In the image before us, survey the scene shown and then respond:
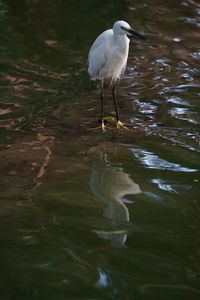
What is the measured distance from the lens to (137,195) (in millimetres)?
4070

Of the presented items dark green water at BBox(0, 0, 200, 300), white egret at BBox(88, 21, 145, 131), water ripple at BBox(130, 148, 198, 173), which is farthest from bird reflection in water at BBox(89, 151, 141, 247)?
white egret at BBox(88, 21, 145, 131)

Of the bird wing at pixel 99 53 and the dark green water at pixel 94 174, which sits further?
the bird wing at pixel 99 53

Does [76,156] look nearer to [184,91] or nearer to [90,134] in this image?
[90,134]

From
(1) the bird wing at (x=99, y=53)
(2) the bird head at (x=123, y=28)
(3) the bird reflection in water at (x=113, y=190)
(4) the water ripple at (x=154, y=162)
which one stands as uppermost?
(2) the bird head at (x=123, y=28)

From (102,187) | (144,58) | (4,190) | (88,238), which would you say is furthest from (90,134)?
(144,58)

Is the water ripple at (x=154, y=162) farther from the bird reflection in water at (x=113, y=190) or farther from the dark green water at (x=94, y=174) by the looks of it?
the bird reflection in water at (x=113, y=190)

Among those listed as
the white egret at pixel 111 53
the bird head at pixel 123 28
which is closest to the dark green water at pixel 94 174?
the white egret at pixel 111 53

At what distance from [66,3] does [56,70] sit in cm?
352

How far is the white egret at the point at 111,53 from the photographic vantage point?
518cm

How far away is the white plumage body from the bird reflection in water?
43.6 inches

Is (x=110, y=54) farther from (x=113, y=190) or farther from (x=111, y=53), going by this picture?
(x=113, y=190)

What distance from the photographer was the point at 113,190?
4.24 metres

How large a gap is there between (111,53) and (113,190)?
1.74 m

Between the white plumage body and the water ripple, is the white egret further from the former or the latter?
the water ripple
